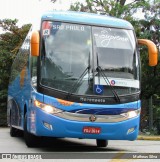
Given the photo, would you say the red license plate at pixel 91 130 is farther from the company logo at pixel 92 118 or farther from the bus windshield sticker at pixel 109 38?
the bus windshield sticker at pixel 109 38

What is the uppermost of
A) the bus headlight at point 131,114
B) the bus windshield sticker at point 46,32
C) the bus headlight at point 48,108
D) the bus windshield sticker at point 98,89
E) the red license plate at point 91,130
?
the bus windshield sticker at point 46,32

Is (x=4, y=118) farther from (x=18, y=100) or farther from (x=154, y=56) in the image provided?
(x=154, y=56)

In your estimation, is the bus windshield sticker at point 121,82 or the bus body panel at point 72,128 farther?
the bus windshield sticker at point 121,82

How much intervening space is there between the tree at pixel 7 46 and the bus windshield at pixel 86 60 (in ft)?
59.1

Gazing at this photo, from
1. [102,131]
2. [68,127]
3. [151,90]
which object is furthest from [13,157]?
[151,90]

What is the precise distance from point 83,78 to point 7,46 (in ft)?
66.9

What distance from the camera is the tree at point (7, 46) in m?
30.5

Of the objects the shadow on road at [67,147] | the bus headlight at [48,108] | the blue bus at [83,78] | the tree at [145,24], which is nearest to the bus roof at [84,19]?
the blue bus at [83,78]

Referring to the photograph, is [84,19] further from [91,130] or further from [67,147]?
[67,147]

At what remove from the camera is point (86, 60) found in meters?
12.0

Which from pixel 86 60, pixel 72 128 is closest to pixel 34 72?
pixel 86 60

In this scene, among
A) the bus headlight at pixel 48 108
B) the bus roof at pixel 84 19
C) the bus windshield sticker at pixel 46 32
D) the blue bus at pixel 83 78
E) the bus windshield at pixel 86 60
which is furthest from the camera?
the bus roof at pixel 84 19

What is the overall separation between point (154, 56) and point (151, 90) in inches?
532

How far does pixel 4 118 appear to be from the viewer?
30.8 metres
